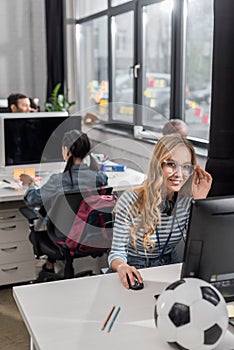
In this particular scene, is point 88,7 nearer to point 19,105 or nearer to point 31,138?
point 19,105

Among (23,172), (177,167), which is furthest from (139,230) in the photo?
(23,172)

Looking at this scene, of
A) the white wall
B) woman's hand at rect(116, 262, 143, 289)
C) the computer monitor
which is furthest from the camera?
the white wall

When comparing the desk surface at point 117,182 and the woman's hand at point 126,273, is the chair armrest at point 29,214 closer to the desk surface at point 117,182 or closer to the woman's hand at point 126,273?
the desk surface at point 117,182

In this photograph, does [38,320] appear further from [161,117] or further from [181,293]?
Answer: [161,117]

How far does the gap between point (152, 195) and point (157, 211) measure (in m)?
0.07

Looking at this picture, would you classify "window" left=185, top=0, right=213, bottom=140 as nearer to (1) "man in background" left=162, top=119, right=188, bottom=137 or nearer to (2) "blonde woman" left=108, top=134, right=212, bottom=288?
(1) "man in background" left=162, top=119, right=188, bottom=137

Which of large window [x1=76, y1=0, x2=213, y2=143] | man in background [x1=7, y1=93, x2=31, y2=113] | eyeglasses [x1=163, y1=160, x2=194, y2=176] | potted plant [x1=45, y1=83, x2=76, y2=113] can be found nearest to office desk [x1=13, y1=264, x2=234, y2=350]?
eyeglasses [x1=163, y1=160, x2=194, y2=176]

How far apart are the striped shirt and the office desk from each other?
6.2 inches

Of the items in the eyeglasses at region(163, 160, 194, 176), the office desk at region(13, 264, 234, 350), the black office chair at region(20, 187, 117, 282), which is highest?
the eyeglasses at region(163, 160, 194, 176)

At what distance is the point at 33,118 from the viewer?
3510 millimetres

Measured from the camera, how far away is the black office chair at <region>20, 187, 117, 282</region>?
276cm

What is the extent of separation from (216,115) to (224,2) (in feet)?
1.74

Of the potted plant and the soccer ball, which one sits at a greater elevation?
the potted plant

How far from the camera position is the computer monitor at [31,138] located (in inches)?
134
